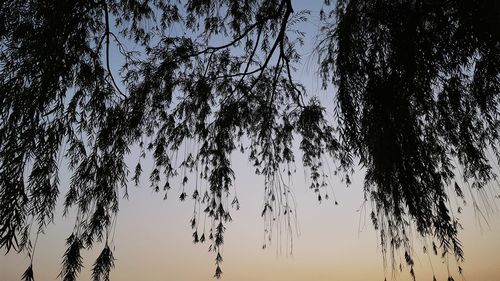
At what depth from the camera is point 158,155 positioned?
92.4 inches

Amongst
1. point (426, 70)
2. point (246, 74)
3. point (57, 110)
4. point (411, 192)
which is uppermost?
point (246, 74)

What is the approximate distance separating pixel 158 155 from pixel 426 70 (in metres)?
1.64

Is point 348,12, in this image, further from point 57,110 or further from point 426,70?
point 57,110

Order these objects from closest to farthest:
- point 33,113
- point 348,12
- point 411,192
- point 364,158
A: point 33,113, point 411,192, point 364,158, point 348,12

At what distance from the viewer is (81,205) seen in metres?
1.51

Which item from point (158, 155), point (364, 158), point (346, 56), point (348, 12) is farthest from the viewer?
→ point (158, 155)

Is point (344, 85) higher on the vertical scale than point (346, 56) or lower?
lower

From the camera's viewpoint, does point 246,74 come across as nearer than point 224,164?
No

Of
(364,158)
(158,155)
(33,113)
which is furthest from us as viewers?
(158,155)

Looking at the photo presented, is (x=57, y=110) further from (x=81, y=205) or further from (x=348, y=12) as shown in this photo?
(x=348, y=12)

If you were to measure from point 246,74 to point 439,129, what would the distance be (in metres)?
1.57

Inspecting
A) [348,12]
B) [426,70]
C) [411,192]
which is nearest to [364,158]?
[411,192]

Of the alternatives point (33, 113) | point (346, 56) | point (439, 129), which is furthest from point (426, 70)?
point (33, 113)

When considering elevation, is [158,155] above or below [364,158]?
above
